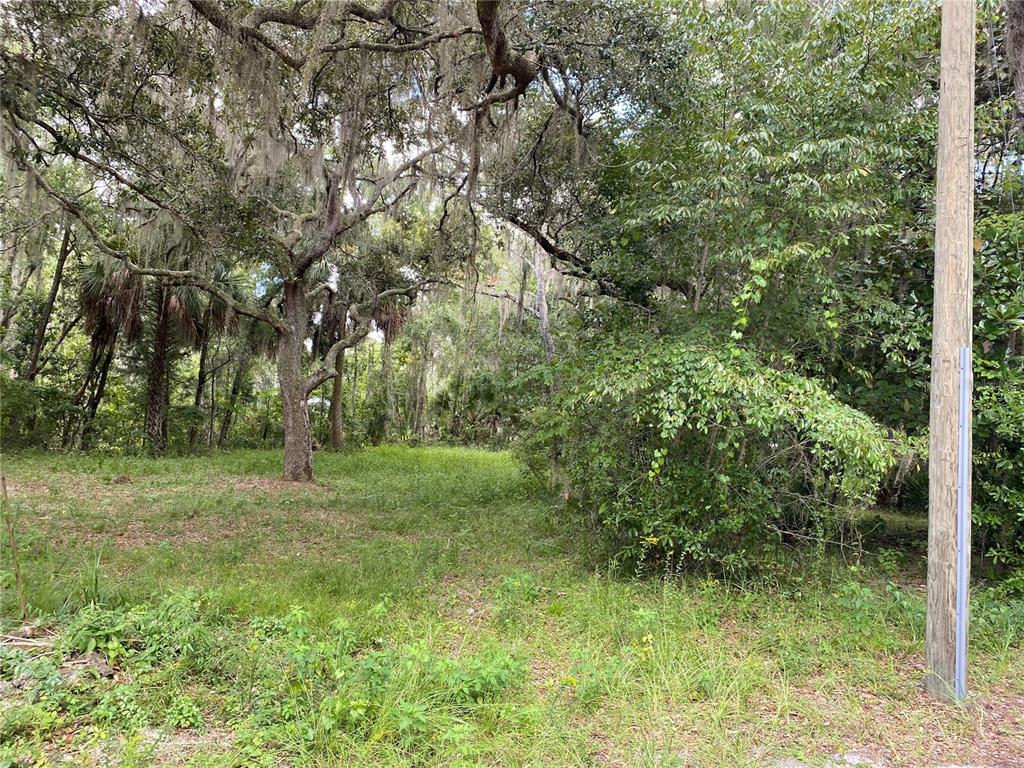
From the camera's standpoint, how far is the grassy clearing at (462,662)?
238 centimetres

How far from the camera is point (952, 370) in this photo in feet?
10.1

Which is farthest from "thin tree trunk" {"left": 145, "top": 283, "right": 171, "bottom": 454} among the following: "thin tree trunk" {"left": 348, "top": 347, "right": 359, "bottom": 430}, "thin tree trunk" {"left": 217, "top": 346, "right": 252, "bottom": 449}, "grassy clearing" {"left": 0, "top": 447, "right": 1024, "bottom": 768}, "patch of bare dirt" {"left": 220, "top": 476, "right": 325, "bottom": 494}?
"grassy clearing" {"left": 0, "top": 447, "right": 1024, "bottom": 768}

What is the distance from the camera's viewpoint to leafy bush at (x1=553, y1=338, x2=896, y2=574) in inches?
155

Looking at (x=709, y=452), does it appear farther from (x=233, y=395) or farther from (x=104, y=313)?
(x=233, y=395)

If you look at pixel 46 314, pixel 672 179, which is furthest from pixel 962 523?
pixel 46 314

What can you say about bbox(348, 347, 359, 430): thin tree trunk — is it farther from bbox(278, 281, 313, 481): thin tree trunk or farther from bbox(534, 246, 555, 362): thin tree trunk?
bbox(534, 246, 555, 362): thin tree trunk

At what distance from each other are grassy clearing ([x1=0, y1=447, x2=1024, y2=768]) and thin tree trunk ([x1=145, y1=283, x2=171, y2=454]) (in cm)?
780

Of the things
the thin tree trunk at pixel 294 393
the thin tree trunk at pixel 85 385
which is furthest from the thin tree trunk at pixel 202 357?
the thin tree trunk at pixel 294 393

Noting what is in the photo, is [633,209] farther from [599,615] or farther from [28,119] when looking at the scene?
[28,119]

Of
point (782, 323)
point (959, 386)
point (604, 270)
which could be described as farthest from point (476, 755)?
point (604, 270)

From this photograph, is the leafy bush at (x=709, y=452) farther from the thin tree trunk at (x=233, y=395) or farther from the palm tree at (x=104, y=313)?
the thin tree trunk at (x=233, y=395)

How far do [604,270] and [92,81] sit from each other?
486cm

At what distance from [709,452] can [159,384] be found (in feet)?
40.9

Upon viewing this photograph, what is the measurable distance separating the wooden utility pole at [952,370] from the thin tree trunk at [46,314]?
45.3 feet
